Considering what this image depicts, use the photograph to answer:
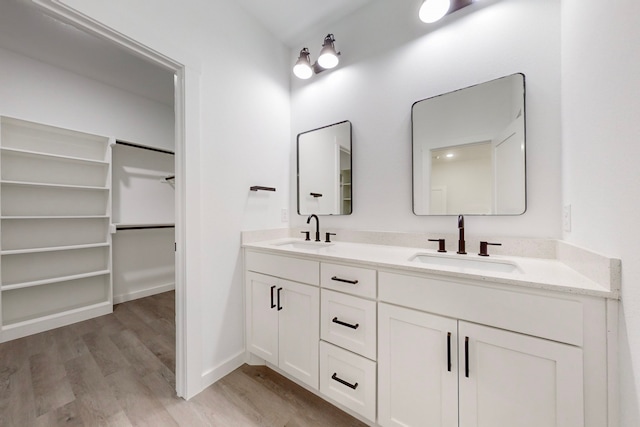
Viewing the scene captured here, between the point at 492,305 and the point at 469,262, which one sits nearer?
the point at 492,305

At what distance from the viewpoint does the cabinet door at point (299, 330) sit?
1.37 metres

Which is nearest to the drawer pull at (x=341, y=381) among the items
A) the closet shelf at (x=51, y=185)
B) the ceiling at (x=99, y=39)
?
the ceiling at (x=99, y=39)

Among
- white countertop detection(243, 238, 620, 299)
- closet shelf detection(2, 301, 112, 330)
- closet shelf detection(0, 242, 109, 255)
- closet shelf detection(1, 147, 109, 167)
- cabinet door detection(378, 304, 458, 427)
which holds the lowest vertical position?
closet shelf detection(2, 301, 112, 330)

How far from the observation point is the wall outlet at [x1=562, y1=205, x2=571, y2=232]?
109cm

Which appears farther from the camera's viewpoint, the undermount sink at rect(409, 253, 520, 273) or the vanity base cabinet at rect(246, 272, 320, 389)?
the vanity base cabinet at rect(246, 272, 320, 389)

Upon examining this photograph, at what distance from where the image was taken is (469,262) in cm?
129

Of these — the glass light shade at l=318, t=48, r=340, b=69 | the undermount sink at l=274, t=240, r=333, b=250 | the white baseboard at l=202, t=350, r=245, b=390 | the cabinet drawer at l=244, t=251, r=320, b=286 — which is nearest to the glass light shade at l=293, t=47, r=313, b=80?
the glass light shade at l=318, t=48, r=340, b=69

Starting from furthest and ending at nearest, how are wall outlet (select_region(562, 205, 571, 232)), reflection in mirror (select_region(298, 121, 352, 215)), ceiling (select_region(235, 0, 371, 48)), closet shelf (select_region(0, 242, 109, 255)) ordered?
1. closet shelf (select_region(0, 242, 109, 255))
2. reflection in mirror (select_region(298, 121, 352, 215))
3. ceiling (select_region(235, 0, 371, 48))
4. wall outlet (select_region(562, 205, 571, 232))

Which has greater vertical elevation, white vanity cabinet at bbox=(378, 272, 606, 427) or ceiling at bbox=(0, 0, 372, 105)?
ceiling at bbox=(0, 0, 372, 105)

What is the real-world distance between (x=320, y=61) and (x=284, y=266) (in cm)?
162

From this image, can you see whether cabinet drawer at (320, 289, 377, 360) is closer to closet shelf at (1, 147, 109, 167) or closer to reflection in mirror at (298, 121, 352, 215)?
reflection in mirror at (298, 121, 352, 215)

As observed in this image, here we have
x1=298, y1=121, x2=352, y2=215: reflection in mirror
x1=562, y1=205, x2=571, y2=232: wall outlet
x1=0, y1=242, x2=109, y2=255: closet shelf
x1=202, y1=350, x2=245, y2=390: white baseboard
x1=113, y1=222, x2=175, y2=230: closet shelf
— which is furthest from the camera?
x1=113, y1=222, x2=175, y2=230: closet shelf

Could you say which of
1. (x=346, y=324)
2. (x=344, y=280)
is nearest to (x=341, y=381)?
(x=346, y=324)

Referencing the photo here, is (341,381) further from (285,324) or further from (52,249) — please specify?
(52,249)
